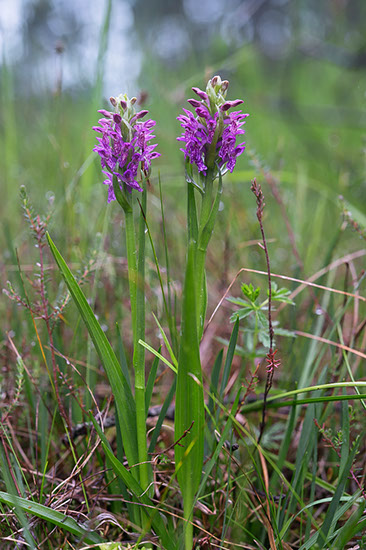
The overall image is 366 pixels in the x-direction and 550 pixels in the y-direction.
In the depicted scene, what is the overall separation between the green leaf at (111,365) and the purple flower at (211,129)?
0.38 meters

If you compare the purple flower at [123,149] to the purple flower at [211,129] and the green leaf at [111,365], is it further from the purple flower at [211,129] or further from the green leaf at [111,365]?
the green leaf at [111,365]

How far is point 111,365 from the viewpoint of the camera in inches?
39.8

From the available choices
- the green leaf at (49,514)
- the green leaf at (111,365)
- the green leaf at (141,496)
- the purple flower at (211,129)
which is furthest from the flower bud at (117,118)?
the green leaf at (49,514)

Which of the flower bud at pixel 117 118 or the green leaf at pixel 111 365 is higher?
the flower bud at pixel 117 118

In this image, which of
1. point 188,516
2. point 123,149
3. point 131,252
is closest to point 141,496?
point 188,516

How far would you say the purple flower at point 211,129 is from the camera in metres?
0.92

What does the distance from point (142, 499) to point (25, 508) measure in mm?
263

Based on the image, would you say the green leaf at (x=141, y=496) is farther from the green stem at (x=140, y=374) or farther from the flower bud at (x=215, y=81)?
the flower bud at (x=215, y=81)

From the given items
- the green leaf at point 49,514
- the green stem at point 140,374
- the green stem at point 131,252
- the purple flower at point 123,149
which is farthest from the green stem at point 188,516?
the purple flower at point 123,149

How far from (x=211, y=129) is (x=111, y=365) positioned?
1.90 ft

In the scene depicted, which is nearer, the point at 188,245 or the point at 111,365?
the point at 188,245

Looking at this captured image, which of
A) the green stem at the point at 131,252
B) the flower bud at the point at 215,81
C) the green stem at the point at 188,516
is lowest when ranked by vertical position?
the green stem at the point at 188,516

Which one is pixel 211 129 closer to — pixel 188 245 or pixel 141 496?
pixel 188 245

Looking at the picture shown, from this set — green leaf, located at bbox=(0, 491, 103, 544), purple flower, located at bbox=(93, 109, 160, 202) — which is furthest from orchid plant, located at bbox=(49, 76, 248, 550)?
green leaf, located at bbox=(0, 491, 103, 544)
